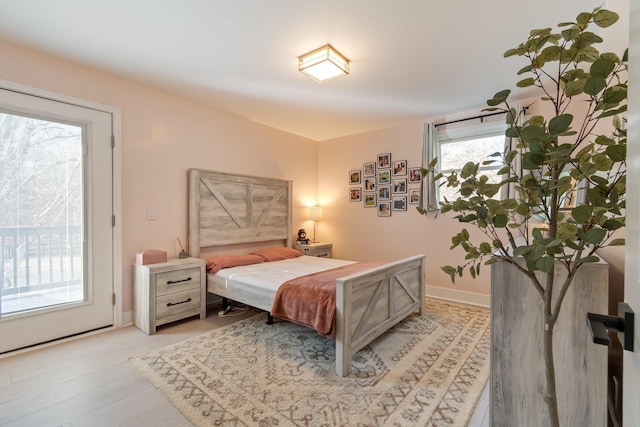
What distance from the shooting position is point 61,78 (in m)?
2.64

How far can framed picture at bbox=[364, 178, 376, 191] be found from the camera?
15.3 ft

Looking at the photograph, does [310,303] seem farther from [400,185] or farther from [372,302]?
[400,185]

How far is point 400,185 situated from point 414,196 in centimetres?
28

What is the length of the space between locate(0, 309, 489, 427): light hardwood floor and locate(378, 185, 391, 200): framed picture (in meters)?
2.99

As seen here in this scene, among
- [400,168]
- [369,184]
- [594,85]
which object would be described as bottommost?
[594,85]

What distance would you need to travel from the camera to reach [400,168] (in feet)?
14.4

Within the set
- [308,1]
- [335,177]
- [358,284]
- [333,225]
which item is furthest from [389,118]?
[358,284]

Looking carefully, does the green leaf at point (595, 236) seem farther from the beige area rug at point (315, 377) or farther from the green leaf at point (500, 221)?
the beige area rug at point (315, 377)

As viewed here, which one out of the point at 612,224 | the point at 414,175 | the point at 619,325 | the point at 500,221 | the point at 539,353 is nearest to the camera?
the point at 619,325

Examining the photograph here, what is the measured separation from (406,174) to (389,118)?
867mm

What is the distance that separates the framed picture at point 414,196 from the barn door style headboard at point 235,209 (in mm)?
1919

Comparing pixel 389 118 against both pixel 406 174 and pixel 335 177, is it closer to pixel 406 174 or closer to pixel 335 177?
pixel 406 174

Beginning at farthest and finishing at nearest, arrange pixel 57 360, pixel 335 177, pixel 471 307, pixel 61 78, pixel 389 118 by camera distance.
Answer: pixel 335 177 < pixel 389 118 < pixel 471 307 < pixel 61 78 < pixel 57 360

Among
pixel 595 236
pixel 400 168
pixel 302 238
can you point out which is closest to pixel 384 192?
pixel 400 168
